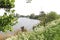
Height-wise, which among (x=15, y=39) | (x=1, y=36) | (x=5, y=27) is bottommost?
(x=1, y=36)

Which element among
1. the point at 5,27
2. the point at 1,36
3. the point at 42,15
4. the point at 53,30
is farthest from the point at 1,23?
the point at 42,15

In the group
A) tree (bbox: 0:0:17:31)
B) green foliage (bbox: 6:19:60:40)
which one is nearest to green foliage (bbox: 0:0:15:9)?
tree (bbox: 0:0:17:31)

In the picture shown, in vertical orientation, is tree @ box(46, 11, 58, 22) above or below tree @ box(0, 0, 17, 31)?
below

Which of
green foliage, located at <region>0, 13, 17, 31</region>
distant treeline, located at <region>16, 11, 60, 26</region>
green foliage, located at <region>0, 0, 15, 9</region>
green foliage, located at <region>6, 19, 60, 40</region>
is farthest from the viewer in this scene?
distant treeline, located at <region>16, 11, 60, 26</region>

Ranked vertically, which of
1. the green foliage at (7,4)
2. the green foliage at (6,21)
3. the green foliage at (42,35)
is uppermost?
the green foliage at (7,4)

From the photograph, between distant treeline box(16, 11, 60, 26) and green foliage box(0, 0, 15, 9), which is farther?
distant treeline box(16, 11, 60, 26)

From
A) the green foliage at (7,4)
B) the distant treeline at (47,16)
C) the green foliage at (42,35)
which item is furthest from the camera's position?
the distant treeline at (47,16)

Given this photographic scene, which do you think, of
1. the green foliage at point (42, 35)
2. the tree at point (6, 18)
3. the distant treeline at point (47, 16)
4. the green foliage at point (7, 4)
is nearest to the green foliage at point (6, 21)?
the tree at point (6, 18)

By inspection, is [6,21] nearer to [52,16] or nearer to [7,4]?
[7,4]

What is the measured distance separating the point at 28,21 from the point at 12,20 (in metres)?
20.0

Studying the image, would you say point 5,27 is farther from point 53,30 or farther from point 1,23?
point 53,30

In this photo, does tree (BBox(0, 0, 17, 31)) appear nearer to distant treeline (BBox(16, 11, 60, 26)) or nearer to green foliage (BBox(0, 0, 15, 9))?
green foliage (BBox(0, 0, 15, 9))

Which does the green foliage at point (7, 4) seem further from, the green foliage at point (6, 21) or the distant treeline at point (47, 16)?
the distant treeline at point (47, 16)

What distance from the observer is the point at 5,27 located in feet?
46.5
